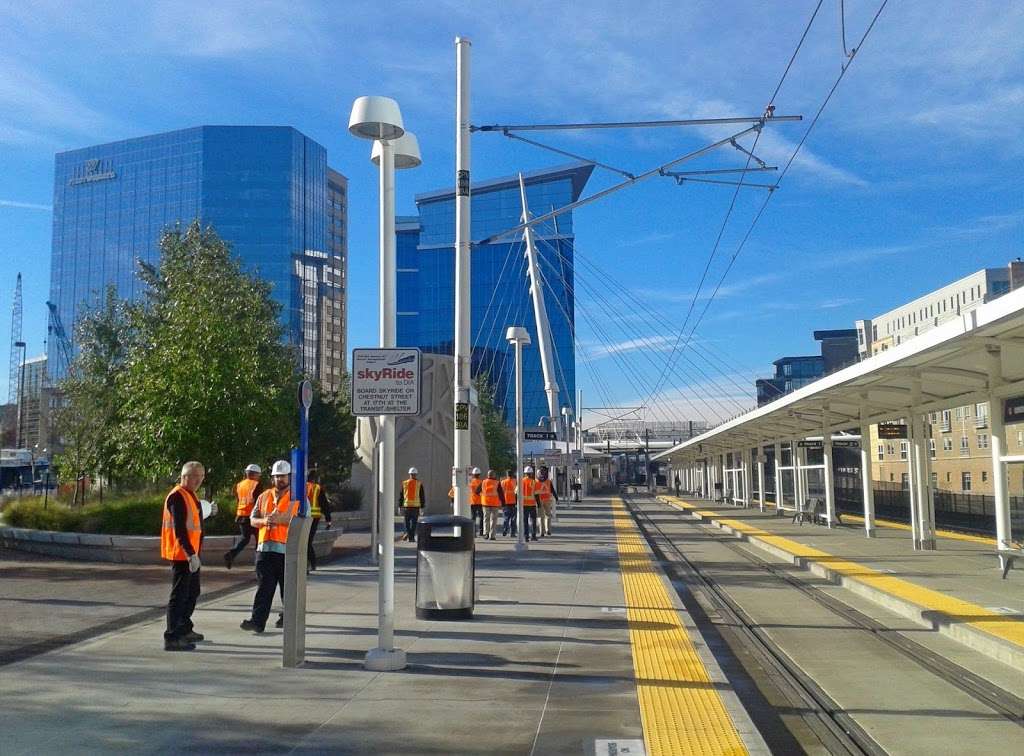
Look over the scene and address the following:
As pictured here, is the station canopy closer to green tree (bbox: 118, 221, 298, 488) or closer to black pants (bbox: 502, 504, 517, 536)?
black pants (bbox: 502, 504, 517, 536)

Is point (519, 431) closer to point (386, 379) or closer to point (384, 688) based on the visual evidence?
point (386, 379)

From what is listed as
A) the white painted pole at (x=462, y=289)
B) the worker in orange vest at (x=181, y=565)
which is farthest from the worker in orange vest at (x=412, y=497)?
the worker in orange vest at (x=181, y=565)

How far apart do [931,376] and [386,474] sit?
12845 mm

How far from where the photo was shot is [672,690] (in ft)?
23.7

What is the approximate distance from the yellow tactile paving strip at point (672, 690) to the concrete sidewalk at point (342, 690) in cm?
13

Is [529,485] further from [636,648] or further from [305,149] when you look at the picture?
[305,149]

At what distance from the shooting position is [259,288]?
1390 inches

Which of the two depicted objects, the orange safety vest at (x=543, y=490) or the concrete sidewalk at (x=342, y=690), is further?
the orange safety vest at (x=543, y=490)

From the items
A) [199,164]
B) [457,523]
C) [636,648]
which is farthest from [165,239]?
[199,164]

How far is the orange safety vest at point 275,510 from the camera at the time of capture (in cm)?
961

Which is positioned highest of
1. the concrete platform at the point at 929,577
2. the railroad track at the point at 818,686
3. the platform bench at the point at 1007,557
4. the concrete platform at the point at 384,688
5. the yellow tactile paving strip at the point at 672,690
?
the platform bench at the point at 1007,557

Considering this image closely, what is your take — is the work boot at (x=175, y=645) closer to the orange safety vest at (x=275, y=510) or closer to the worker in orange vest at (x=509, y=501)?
the orange safety vest at (x=275, y=510)

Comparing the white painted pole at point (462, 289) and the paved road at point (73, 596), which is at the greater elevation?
the white painted pole at point (462, 289)

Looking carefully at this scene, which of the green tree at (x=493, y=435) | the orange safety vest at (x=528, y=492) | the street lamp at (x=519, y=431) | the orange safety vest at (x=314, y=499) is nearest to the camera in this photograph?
the orange safety vest at (x=314, y=499)
